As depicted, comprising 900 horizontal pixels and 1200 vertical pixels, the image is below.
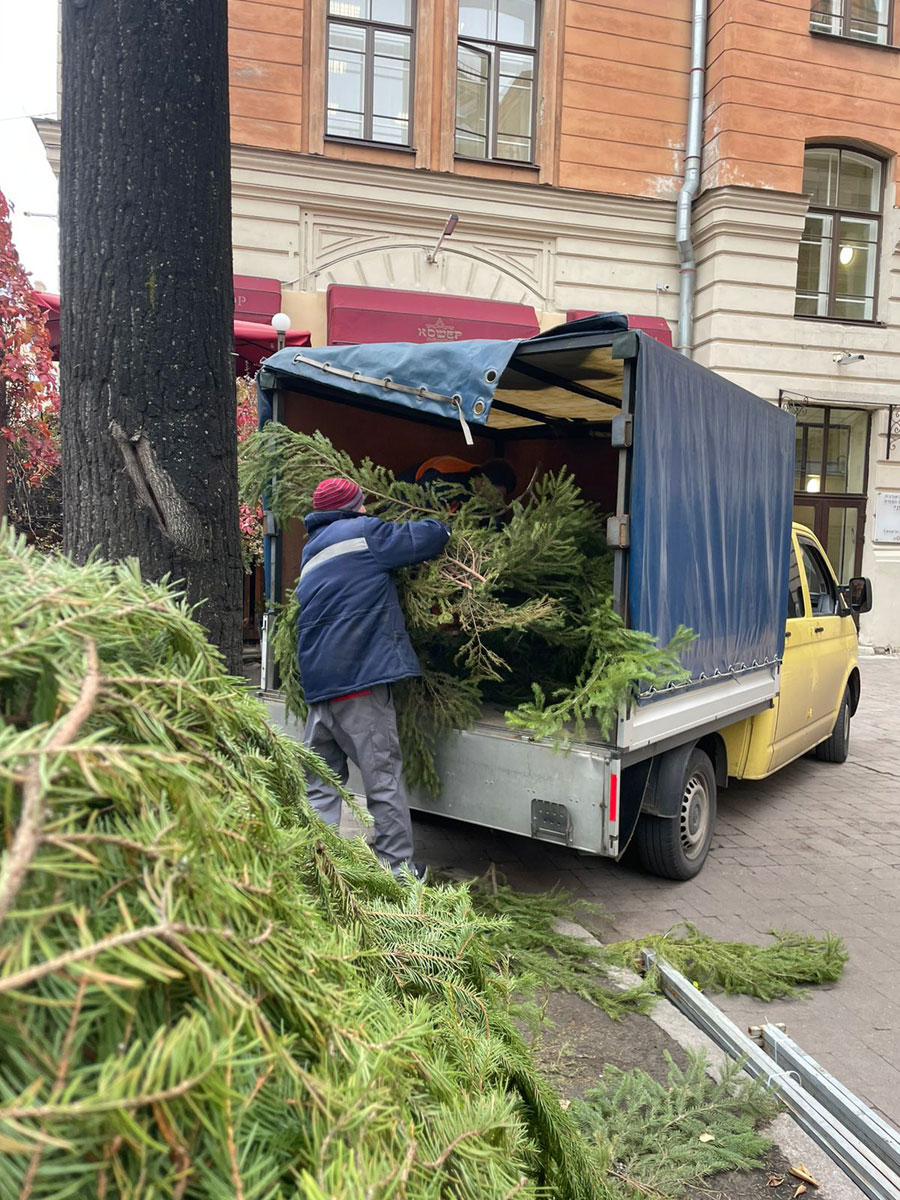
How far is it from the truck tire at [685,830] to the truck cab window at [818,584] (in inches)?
92.3

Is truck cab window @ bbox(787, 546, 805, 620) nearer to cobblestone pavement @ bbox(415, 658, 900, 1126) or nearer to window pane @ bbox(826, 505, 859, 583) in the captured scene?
cobblestone pavement @ bbox(415, 658, 900, 1126)

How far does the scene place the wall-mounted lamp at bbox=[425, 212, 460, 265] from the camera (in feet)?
38.0

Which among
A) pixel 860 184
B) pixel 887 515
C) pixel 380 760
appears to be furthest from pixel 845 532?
pixel 380 760

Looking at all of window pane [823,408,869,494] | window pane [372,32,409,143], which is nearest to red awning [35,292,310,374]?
window pane [372,32,409,143]

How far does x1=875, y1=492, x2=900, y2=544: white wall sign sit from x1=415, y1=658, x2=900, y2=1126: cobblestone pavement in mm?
8629

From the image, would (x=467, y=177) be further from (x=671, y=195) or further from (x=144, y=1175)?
(x=144, y=1175)

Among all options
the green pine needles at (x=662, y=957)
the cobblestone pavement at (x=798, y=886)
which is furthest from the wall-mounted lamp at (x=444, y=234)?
the green pine needles at (x=662, y=957)

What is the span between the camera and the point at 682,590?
14.7 ft

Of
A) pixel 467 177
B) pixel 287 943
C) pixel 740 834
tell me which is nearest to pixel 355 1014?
pixel 287 943

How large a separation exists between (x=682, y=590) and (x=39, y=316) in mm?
3712

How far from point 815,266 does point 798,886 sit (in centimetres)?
1241

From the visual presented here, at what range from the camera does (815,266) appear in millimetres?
14312

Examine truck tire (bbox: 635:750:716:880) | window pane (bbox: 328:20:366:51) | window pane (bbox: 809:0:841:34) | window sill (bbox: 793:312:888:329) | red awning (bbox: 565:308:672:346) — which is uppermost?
window pane (bbox: 809:0:841:34)

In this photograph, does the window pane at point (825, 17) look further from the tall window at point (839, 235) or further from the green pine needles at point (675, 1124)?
the green pine needles at point (675, 1124)
